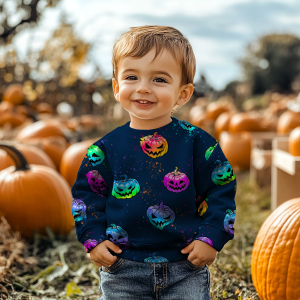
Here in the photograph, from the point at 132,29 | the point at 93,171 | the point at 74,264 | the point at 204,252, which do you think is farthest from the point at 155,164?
the point at 74,264

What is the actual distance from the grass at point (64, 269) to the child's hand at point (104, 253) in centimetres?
81

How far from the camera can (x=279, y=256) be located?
186 centimetres

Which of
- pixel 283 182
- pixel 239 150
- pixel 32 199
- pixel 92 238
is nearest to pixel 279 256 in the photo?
pixel 92 238

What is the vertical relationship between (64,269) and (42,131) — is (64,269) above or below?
below

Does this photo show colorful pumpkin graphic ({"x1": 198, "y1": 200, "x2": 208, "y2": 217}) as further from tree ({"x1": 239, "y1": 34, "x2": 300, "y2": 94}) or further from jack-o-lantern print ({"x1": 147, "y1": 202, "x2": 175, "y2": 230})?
tree ({"x1": 239, "y1": 34, "x2": 300, "y2": 94})


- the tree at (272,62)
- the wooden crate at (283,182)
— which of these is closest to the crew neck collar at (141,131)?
the wooden crate at (283,182)

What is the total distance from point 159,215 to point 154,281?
0.89 ft

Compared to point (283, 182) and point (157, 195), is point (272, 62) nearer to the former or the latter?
point (283, 182)

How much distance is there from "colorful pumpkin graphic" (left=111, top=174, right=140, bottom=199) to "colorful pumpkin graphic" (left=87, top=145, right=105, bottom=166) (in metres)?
0.12

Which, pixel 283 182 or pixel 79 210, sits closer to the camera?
pixel 79 210

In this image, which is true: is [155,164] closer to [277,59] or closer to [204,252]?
[204,252]

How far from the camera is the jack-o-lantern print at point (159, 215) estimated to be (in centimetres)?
143

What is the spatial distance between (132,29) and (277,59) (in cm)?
3659

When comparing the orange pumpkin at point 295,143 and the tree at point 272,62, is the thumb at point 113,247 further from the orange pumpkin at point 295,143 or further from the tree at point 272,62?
the tree at point 272,62
